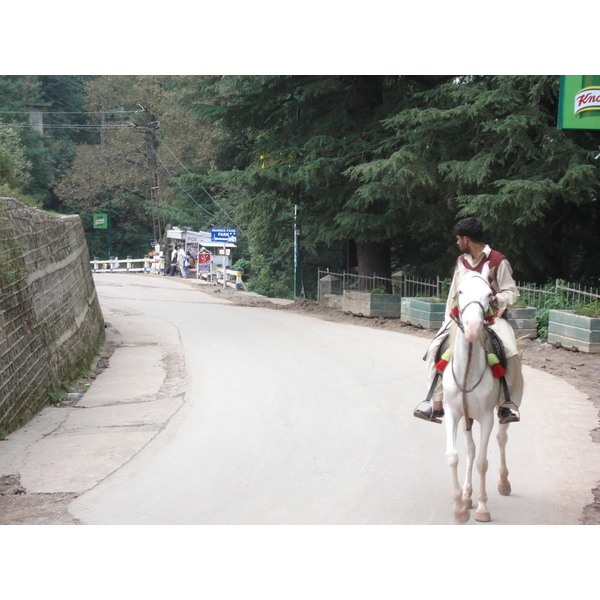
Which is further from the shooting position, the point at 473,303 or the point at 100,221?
the point at 100,221

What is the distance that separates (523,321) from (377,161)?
16.8 feet

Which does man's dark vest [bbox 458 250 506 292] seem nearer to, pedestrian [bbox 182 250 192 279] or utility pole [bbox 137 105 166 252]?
utility pole [bbox 137 105 166 252]

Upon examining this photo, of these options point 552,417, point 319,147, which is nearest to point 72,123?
point 319,147

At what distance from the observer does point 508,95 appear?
588 inches

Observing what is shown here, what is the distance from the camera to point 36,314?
10.1 m

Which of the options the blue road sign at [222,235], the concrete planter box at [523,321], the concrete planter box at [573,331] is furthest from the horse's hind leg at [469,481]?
the blue road sign at [222,235]

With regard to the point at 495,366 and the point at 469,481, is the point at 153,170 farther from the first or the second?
the point at 469,481

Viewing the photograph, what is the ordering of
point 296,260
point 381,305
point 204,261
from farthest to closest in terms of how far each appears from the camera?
point 204,261, point 296,260, point 381,305

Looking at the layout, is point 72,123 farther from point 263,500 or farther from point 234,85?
point 263,500

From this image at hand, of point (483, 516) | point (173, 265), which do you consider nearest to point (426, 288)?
point (483, 516)

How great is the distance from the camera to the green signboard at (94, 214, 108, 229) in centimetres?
2937

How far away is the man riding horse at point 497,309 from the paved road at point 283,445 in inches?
31.7

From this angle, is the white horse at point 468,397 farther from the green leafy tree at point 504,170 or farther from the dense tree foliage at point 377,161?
the green leafy tree at point 504,170

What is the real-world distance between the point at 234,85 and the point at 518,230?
320 inches
